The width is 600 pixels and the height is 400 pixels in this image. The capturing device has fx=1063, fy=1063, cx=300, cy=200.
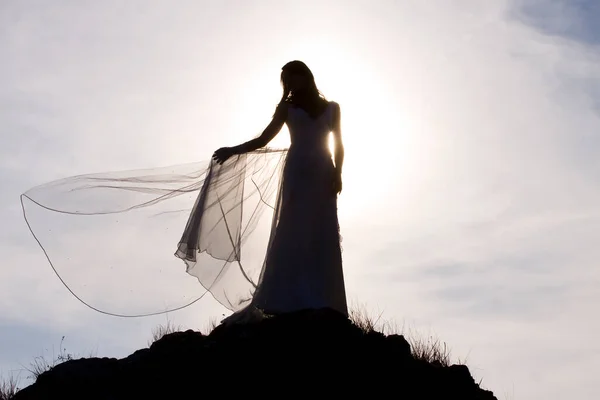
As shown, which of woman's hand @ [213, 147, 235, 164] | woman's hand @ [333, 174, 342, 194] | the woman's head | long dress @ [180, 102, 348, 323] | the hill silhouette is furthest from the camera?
woman's hand @ [213, 147, 235, 164]

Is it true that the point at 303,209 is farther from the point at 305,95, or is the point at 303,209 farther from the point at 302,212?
the point at 305,95

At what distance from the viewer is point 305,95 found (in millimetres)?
13227

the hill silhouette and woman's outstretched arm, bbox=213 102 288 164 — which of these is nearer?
the hill silhouette

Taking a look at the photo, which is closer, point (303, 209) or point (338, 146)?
point (303, 209)

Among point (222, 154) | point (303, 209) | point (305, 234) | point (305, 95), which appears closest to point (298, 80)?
point (305, 95)

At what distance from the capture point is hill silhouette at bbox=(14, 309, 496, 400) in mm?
11195

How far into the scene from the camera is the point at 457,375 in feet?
40.4

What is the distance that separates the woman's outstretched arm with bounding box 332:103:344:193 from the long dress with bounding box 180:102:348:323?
0.07 meters

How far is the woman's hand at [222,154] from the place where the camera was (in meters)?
13.5

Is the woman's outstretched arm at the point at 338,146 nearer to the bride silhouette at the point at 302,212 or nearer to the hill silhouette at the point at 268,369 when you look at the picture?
the bride silhouette at the point at 302,212

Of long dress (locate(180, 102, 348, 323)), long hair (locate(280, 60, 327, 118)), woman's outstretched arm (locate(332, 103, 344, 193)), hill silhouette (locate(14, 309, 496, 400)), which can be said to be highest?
long hair (locate(280, 60, 327, 118))

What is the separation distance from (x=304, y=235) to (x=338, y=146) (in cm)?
127

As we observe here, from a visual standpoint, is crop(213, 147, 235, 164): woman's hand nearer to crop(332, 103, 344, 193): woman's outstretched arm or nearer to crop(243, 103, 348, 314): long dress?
crop(243, 103, 348, 314): long dress

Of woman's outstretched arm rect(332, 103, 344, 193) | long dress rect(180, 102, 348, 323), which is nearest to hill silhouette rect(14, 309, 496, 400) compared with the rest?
long dress rect(180, 102, 348, 323)
